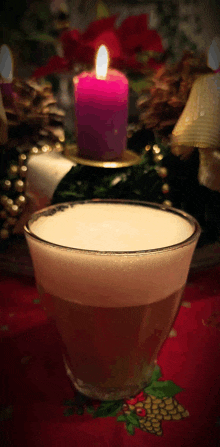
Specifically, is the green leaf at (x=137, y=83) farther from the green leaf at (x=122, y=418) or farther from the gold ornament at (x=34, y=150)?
the green leaf at (x=122, y=418)

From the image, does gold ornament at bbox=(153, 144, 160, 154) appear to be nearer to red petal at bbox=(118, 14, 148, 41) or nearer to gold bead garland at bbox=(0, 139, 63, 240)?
gold bead garland at bbox=(0, 139, 63, 240)

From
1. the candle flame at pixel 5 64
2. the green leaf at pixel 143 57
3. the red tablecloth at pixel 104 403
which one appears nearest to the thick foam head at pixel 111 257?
the red tablecloth at pixel 104 403

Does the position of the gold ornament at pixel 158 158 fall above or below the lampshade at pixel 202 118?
below

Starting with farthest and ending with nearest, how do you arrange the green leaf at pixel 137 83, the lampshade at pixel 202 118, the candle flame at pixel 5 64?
the green leaf at pixel 137 83 → the candle flame at pixel 5 64 → the lampshade at pixel 202 118

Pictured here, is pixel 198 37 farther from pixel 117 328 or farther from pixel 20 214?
pixel 117 328

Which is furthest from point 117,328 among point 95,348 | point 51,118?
point 51,118

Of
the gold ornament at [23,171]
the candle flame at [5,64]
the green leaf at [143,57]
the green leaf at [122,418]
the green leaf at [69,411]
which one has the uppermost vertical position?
the candle flame at [5,64]

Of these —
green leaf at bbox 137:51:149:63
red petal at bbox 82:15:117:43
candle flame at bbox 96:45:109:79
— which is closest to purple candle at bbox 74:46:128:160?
candle flame at bbox 96:45:109:79
